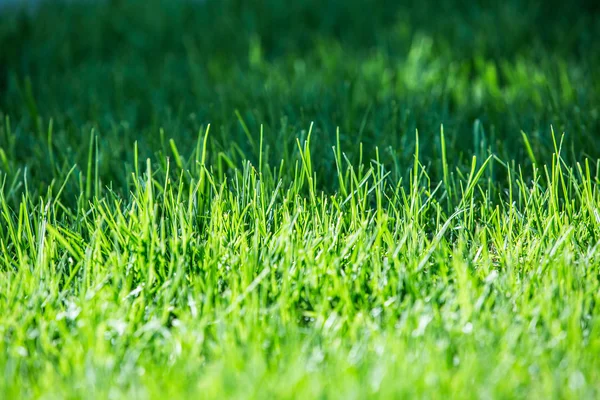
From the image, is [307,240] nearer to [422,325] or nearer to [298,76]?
[422,325]

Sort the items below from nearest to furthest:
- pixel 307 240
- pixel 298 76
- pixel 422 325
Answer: pixel 422 325
pixel 307 240
pixel 298 76

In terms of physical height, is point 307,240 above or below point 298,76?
below

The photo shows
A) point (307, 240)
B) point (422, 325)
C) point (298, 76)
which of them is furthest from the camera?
point (298, 76)

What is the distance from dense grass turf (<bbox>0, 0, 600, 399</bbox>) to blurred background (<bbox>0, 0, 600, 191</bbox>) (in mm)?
16

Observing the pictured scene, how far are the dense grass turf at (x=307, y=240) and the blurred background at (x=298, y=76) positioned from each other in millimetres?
16

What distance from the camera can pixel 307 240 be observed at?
1.52 m

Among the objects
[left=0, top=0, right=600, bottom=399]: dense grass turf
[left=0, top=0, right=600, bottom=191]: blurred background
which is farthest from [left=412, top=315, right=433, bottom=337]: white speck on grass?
[left=0, top=0, right=600, bottom=191]: blurred background

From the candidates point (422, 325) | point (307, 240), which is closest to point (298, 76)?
point (307, 240)

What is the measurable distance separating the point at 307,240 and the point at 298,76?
1.34 metres

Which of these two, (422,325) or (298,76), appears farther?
(298,76)

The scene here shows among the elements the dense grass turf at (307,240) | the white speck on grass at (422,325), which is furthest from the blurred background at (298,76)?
the white speck on grass at (422,325)

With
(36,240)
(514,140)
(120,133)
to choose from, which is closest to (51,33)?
(120,133)

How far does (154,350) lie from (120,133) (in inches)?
49.3

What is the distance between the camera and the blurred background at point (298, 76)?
7.04 ft
